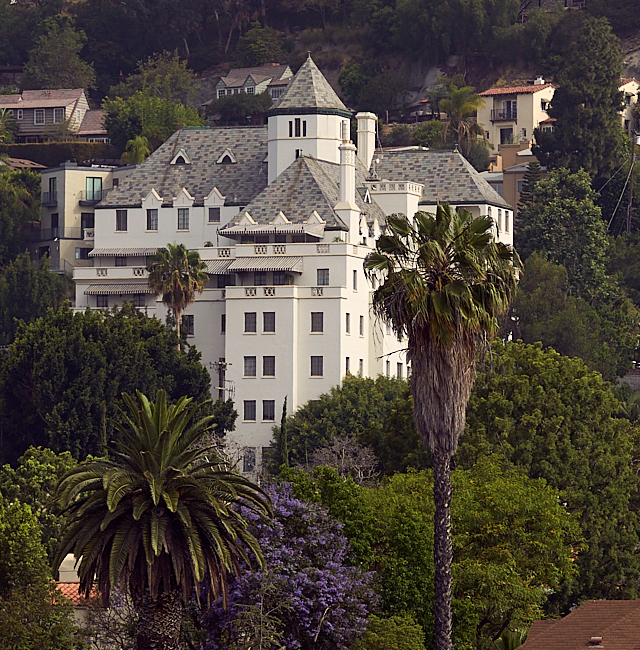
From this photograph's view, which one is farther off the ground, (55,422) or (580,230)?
(580,230)

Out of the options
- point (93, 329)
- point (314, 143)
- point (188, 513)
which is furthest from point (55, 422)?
point (188, 513)

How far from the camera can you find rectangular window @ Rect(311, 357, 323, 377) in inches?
4948

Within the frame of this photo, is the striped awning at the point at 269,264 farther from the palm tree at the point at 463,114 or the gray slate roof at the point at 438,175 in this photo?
the palm tree at the point at 463,114

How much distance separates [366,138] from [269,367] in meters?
30.1

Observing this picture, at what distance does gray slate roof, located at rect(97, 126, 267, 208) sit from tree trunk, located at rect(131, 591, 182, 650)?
275 ft

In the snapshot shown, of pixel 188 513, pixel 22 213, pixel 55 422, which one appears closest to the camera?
pixel 188 513

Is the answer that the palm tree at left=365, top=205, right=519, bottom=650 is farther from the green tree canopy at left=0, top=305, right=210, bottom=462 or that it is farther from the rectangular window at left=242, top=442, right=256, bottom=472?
the rectangular window at left=242, top=442, right=256, bottom=472

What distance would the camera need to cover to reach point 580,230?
528 feet

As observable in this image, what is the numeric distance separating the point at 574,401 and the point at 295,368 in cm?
Answer: 3276

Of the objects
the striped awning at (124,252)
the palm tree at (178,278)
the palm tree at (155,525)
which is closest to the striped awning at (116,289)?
the striped awning at (124,252)

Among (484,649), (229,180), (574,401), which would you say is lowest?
(484,649)

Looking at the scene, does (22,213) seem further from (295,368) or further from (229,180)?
(295,368)

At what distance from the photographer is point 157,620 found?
6134 centimetres

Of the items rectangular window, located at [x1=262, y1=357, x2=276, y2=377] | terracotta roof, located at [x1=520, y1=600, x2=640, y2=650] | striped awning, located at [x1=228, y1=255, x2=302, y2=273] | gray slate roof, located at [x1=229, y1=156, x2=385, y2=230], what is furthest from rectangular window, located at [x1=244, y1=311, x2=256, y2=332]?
terracotta roof, located at [x1=520, y1=600, x2=640, y2=650]
